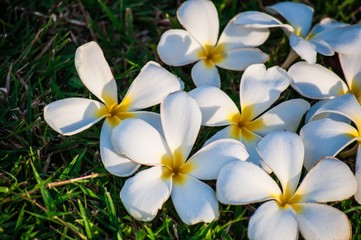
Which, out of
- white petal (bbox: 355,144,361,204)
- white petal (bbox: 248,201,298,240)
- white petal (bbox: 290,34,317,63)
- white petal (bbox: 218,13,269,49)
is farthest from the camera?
white petal (bbox: 218,13,269,49)

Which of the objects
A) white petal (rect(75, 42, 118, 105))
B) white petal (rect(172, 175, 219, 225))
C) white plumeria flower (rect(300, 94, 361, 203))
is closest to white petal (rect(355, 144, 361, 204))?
white plumeria flower (rect(300, 94, 361, 203))

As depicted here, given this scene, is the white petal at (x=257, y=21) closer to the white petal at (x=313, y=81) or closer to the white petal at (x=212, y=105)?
the white petal at (x=313, y=81)

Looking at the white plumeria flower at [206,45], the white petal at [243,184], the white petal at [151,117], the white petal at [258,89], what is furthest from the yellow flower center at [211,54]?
the white petal at [243,184]

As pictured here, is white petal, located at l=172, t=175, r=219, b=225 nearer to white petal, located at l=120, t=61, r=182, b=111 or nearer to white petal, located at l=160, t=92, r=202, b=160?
white petal, located at l=160, t=92, r=202, b=160

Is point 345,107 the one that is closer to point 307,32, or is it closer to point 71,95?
point 307,32

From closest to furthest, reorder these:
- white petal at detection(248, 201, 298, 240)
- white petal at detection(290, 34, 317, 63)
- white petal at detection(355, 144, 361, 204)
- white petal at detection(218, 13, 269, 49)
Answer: white petal at detection(248, 201, 298, 240) → white petal at detection(355, 144, 361, 204) → white petal at detection(290, 34, 317, 63) → white petal at detection(218, 13, 269, 49)

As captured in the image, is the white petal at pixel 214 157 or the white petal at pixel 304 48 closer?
the white petal at pixel 214 157

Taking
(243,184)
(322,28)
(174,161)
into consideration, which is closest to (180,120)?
(174,161)
